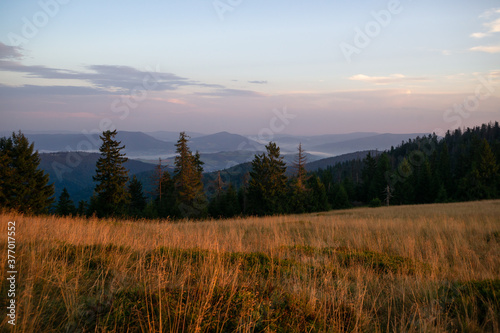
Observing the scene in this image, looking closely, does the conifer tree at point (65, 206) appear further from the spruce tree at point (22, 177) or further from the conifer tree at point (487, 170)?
the conifer tree at point (487, 170)

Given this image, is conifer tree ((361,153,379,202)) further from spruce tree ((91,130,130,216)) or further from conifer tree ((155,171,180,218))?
spruce tree ((91,130,130,216))

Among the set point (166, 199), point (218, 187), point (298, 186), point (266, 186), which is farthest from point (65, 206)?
point (298, 186)

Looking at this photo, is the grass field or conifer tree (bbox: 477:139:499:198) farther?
conifer tree (bbox: 477:139:499:198)

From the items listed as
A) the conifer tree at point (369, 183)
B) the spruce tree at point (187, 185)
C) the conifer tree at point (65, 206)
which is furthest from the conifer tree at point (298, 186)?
the conifer tree at point (65, 206)

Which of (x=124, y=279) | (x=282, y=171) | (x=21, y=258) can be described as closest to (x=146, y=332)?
(x=124, y=279)

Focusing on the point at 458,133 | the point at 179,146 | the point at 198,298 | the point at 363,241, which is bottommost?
the point at 363,241

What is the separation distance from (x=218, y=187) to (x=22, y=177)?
29680 mm

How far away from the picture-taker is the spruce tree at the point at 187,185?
46.8m

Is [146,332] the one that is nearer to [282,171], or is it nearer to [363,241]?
[363,241]

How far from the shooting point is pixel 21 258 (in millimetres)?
4941

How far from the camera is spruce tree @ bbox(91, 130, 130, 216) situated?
124ft

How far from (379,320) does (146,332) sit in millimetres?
2753

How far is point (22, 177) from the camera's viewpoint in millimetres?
38219

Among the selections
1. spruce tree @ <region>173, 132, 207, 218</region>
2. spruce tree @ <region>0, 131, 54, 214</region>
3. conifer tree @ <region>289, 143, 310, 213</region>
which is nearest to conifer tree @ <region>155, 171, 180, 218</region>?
spruce tree @ <region>173, 132, 207, 218</region>
